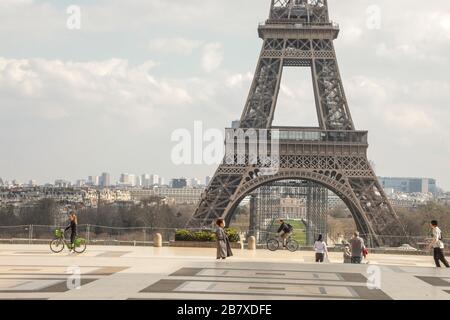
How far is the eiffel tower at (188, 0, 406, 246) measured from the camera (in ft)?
215

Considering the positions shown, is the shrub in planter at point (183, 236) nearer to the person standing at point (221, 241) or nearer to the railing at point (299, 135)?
the person standing at point (221, 241)

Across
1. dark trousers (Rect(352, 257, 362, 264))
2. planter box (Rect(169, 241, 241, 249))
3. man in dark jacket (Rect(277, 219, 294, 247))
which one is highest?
man in dark jacket (Rect(277, 219, 294, 247))

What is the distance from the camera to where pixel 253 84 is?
235ft

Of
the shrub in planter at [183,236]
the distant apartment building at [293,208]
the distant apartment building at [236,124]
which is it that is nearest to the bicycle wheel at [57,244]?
the shrub in planter at [183,236]

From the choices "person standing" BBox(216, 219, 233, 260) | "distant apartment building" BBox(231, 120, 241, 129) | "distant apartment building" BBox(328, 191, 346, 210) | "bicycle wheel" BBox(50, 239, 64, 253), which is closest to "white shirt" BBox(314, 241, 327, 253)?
"person standing" BBox(216, 219, 233, 260)

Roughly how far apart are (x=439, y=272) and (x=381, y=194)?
4047cm

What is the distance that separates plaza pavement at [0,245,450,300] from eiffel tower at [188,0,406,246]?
122 feet

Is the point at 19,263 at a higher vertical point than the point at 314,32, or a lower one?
lower

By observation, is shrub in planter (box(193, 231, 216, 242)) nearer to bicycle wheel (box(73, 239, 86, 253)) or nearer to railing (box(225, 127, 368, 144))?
bicycle wheel (box(73, 239, 86, 253))

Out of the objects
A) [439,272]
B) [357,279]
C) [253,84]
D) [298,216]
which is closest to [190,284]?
[357,279]

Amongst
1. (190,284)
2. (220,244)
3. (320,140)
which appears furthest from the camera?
(320,140)

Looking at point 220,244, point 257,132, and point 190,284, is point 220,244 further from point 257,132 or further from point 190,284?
point 257,132

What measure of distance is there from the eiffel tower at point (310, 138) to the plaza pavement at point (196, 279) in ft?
122

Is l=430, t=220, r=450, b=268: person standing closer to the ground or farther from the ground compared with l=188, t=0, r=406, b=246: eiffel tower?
closer to the ground
